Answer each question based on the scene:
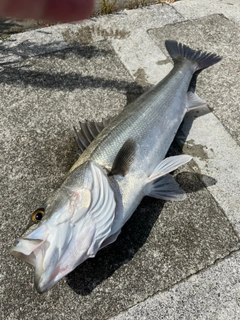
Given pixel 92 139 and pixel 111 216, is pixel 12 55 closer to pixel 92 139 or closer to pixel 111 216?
pixel 92 139

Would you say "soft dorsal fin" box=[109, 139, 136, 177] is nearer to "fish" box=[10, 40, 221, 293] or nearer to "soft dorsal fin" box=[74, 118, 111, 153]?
"fish" box=[10, 40, 221, 293]

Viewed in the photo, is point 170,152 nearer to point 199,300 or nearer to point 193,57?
point 193,57

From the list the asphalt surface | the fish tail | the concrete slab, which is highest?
the fish tail

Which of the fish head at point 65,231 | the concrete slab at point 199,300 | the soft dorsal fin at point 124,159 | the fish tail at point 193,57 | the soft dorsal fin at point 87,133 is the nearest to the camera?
the fish head at point 65,231

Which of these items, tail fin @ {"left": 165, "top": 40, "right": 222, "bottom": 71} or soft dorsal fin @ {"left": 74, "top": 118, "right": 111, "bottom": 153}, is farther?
tail fin @ {"left": 165, "top": 40, "right": 222, "bottom": 71}

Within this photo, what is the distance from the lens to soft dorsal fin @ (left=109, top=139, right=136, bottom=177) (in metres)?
2.73

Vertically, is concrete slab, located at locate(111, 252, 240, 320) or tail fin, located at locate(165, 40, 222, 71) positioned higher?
tail fin, located at locate(165, 40, 222, 71)

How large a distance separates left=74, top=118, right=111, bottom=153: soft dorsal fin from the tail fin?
140 cm

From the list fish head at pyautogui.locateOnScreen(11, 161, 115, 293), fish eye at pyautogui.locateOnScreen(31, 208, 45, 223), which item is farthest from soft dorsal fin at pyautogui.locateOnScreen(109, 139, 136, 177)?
fish eye at pyautogui.locateOnScreen(31, 208, 45, 223)

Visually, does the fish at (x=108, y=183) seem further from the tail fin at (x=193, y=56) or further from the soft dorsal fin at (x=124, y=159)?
the tail fin at (x=193, y=56)

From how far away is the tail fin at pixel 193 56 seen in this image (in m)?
3.98

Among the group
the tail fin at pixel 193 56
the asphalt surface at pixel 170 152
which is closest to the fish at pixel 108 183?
the tail fin at pixel 193 56

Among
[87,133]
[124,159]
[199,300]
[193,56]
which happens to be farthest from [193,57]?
[199,300]

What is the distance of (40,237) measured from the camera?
2156 mm
